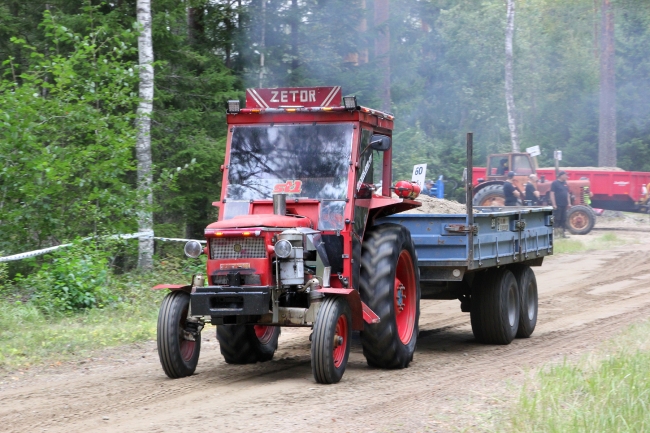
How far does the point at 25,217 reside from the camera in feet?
40.7

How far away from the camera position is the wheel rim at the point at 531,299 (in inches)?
464

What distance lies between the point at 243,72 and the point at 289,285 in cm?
1040

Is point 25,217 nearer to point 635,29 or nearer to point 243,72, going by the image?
point 243,72

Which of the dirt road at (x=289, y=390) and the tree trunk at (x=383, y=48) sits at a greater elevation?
the tree trunk at (x=383, y=48)

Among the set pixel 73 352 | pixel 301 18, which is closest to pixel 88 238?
pixel 73 352

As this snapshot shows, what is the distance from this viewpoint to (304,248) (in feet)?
26.3

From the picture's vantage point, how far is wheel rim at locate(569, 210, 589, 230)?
1122 inches

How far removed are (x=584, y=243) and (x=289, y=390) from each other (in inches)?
749

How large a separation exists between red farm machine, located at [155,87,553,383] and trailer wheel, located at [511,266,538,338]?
1.33 m

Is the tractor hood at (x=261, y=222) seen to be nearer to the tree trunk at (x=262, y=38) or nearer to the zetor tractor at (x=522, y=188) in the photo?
the tree trunk at (x=262, y=38)

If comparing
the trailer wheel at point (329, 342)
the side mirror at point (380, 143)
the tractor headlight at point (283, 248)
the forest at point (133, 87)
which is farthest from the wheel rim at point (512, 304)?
the forest at point (133, 87)

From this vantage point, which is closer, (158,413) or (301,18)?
(158,413)

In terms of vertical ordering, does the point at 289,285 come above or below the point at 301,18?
below

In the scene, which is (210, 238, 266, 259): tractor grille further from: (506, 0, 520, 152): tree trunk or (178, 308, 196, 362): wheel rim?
(506, 0, 520, 152): tree trunk
